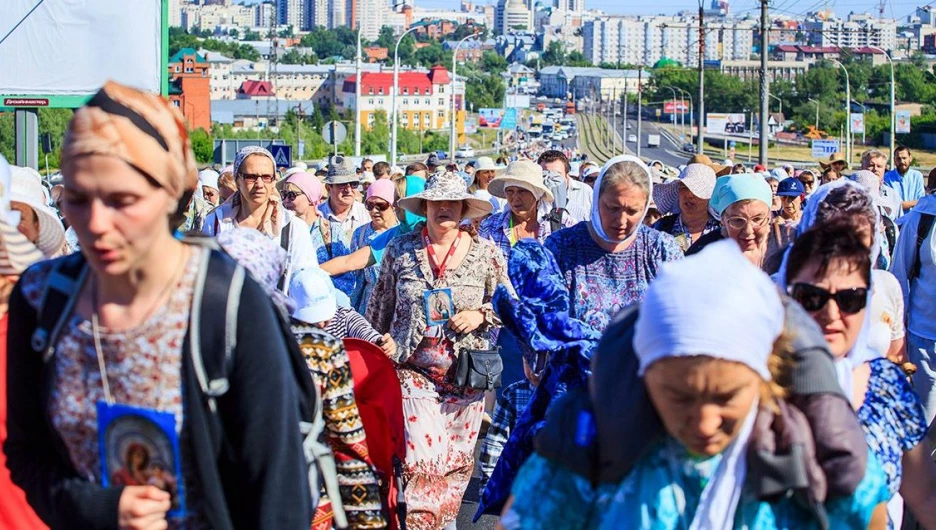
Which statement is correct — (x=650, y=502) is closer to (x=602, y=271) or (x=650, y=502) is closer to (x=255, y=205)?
(x=602, y=271)

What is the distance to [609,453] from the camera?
2568 millimetres

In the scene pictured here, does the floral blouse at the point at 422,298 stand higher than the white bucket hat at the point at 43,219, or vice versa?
the white bucket hat at the point at 43,219

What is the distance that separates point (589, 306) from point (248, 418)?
3.04 metres

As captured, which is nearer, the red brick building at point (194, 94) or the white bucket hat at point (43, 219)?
the white bucket hat at point (43, 219)

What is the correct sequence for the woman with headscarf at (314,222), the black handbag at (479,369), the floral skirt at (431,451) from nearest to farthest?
the black handbag at (479,369) → the floral skirt at (431,451) → the woman with headscarf at (314,222)

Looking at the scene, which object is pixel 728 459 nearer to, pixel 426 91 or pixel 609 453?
pixel 609 453

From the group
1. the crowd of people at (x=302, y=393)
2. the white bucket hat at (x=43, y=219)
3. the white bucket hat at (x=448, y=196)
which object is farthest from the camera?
the white bucket hat at (x=448, y=196)

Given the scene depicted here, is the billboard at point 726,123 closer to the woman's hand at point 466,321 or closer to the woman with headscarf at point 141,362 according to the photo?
Result: the woman's hand at point 466,321

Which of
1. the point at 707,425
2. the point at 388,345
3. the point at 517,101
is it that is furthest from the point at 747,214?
the point at 517,101

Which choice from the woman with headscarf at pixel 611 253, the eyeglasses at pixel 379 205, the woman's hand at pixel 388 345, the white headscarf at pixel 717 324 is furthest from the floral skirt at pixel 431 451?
the white headscarf at pixel 717 324

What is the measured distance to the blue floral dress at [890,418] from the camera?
328 centimetres

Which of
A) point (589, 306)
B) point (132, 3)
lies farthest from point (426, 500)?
point (132, 3)

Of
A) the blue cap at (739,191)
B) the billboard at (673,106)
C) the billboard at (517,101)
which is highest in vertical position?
the billboard at (517,101)

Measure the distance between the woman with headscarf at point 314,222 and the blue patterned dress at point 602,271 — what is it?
3.93m
